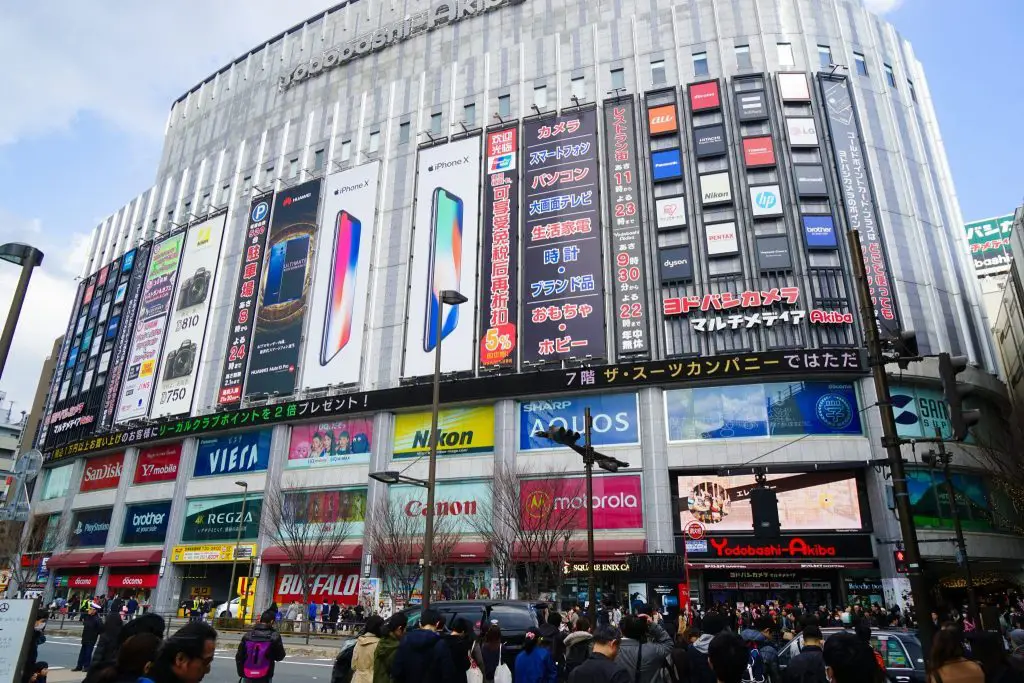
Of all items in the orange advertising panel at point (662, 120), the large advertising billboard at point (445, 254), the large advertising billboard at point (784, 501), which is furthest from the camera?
the orange advertising panel at point (662, 120)

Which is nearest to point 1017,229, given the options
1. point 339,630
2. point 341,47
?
point 339,630

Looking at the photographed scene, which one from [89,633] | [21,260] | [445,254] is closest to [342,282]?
[445,254]

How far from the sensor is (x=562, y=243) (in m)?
39.8

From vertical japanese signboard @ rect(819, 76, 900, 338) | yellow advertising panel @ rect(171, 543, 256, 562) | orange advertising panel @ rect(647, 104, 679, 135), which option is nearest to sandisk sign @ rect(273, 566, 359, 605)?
yellow advertising panel @ rect(171, 543, 256, 562)

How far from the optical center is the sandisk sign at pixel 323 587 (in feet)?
130

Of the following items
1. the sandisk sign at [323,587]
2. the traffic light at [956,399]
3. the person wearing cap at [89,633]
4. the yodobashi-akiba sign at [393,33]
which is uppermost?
the yodobashi-akiba sign at [393,33]

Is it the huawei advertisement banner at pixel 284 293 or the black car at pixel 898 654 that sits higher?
the huawei advertisement banner at pixel 284 293

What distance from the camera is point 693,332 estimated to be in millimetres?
35656

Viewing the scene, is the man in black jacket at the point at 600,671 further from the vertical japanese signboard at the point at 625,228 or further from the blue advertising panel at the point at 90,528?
the blue advertising panel at the point at 90,528

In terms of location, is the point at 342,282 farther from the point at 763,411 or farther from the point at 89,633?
the point at 89,633

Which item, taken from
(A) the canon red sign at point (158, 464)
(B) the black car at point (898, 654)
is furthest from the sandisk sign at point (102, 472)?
(B) the black car at point (898, 654)

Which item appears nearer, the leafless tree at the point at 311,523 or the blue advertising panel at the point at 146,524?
the leafless tree at the point at 311,523

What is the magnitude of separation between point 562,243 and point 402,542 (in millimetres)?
19648

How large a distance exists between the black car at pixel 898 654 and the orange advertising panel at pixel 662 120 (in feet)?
112
